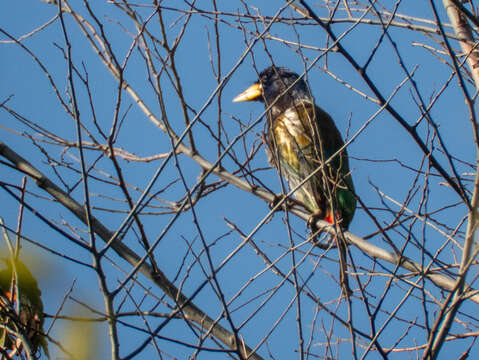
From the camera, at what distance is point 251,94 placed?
236 inches

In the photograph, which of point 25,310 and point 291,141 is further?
point 291,141

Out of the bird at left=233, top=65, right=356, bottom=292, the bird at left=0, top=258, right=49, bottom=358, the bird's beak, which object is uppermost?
the bird's beak

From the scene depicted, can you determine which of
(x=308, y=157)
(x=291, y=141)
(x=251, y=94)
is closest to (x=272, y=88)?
(x=251, y=94)

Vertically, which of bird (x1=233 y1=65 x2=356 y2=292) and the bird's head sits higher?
the bird's head

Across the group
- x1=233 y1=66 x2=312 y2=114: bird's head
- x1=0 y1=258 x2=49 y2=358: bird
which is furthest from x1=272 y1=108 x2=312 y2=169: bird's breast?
x1=0 y1=258 x2=49 y2=358: bird

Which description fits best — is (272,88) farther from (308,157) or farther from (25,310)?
(25,310)

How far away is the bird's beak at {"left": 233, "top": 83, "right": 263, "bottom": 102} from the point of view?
5.97 meters

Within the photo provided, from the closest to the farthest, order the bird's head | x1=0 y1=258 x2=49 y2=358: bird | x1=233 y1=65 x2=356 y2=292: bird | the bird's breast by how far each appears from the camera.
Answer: x1=0 y1=258 x2=49 y2=358: bird, x1=233 y1=65 x2=356 y2=292: bird, the bird's breast, the bird's head

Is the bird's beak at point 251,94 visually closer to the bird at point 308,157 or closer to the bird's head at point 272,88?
the bird's head at point 272,88

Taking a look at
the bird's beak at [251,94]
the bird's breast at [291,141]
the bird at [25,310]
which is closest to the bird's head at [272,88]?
the bird's beak at [251,94]

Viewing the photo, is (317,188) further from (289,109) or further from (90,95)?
(90,95)

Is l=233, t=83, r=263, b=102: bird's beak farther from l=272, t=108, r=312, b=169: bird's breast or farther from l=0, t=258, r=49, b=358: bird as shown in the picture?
l=0, t=258, r=49, b=358: bird

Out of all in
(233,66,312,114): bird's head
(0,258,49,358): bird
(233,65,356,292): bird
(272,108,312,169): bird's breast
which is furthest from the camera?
(233,66,312,114): bird's head

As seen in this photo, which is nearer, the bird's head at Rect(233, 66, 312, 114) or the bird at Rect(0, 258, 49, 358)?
the bird at Rect(0, 258, 49, 358)
